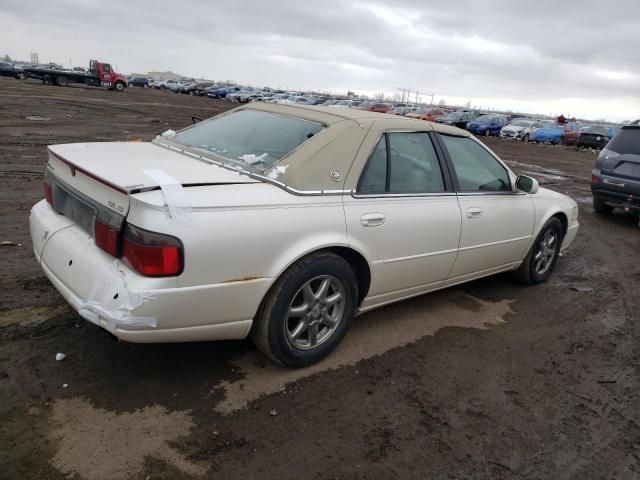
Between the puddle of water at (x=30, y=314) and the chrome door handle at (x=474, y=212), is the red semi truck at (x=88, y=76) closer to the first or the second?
the puddle of water at (x=30, y=314)

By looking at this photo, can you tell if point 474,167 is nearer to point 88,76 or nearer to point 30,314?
point 30,314

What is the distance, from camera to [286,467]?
8.07 feet

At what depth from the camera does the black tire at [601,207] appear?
9.42 m

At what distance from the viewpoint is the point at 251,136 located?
371cm

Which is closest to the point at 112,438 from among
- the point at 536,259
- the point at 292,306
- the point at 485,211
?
the point at 292,306

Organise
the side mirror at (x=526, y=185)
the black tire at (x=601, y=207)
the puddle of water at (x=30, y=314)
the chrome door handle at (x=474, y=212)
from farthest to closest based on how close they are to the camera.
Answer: the black tire at (x=601, y=207) → the side mirror at (x=526, y=185) → the chrome door handle at (x=474, y=212) → the puddle of water at (x=30, y=314)

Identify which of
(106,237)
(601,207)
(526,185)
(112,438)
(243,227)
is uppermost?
(526,185)

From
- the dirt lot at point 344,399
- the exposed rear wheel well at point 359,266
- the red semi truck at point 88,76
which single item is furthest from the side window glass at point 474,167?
the red semi truck at point 88,76

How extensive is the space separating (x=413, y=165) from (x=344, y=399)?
178cm

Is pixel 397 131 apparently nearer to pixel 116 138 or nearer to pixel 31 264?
pixel 31 264

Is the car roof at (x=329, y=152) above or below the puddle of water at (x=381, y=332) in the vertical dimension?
above

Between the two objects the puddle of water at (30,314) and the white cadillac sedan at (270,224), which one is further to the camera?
the puddle of water at (30,314)

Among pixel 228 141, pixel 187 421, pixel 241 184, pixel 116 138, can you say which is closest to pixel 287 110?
pixel 228 141

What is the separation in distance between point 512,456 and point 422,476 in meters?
0.55
